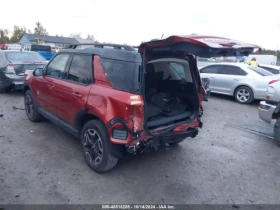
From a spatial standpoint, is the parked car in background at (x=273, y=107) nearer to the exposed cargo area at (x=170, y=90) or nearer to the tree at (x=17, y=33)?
the exposed cargo area at (x=170, y=90)

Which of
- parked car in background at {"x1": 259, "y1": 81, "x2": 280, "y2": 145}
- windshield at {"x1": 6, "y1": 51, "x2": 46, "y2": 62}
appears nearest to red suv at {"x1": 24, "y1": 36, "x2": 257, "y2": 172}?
parked car in background at {"x1": 259, "y1": 81, "x2": 280, "y2": 145}

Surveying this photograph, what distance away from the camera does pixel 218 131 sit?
561 centimetres

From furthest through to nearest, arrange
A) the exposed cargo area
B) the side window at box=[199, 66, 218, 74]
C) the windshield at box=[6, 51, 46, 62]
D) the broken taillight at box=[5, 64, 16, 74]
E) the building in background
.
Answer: the building in background → the side window at box=[199, 66, 218, 74] → the windshield at box=[6, 51, 46, 62] → the broken taillight at box=[5, 64, 16, 74] → the exposed cargo area

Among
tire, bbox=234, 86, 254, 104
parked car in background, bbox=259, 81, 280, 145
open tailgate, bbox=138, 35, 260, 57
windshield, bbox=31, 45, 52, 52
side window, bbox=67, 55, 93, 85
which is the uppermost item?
windshield, bbox=31, 45, 52, 52

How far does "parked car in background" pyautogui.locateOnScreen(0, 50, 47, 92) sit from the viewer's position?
7.60m

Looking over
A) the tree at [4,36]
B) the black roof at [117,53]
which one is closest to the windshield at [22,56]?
the black roof at [117,53]

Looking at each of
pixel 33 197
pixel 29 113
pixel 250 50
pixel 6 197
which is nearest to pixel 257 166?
pixel 250 50

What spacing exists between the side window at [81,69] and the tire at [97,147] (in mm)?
687

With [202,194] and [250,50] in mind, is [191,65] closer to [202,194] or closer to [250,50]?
[250,50]

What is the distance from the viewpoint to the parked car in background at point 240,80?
331 inches

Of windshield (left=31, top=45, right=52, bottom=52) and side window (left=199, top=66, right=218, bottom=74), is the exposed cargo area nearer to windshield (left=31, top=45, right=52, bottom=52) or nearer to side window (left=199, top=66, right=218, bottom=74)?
side window (left=199, top=66, right=218, bottom=74)

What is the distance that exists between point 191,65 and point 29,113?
3956 mm

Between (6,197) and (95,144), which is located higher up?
(95,144)

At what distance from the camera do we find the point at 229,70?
923 cm
